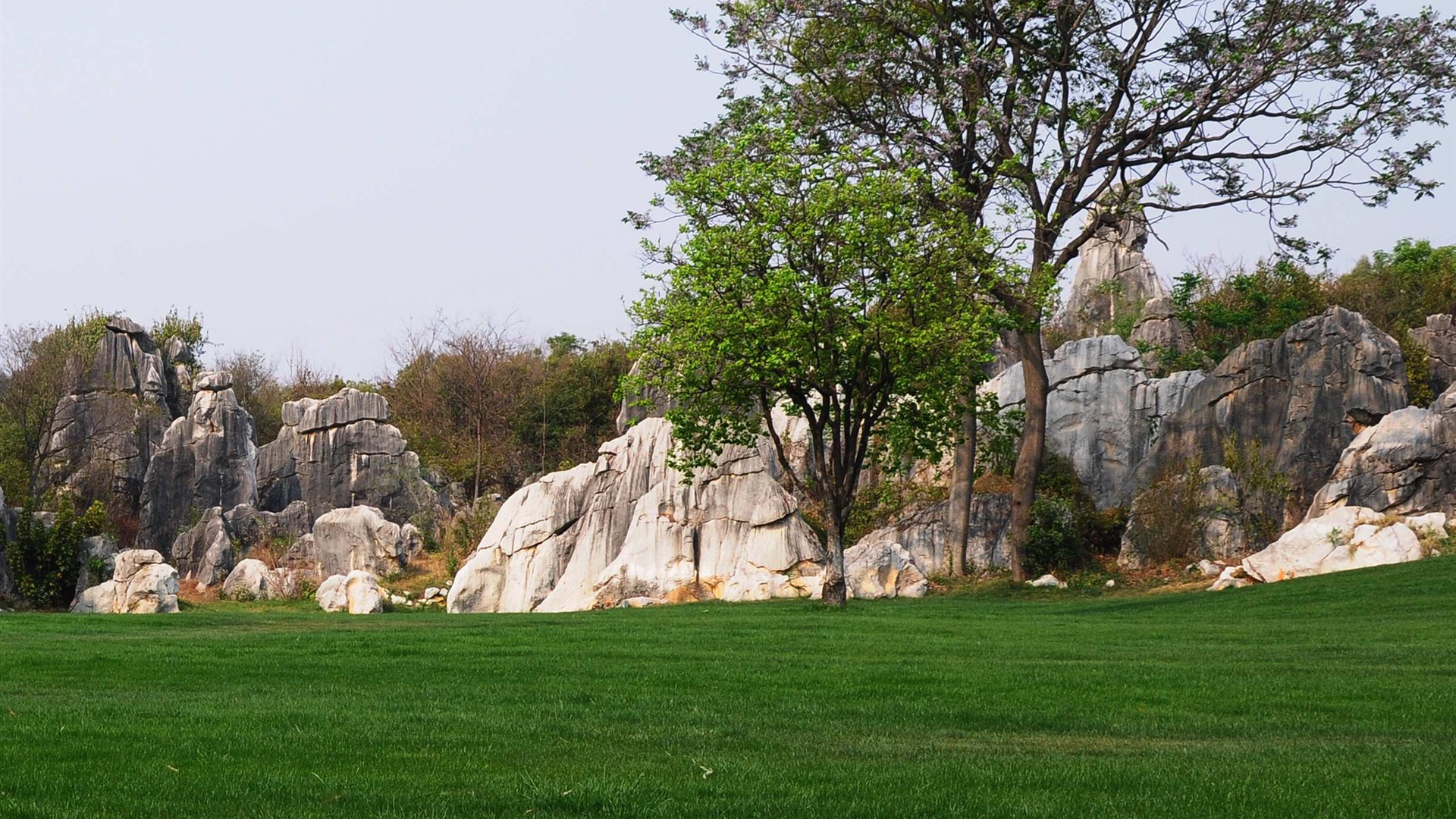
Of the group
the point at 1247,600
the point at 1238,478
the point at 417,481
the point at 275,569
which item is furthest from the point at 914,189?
the point at 417,481

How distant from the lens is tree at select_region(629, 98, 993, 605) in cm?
2839

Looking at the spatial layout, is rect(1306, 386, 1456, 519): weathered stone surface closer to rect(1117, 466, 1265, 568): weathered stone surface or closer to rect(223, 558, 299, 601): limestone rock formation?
rect(1117, 466, 1265, 568): weathered stone surface

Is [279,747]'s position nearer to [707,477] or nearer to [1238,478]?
[707,477]

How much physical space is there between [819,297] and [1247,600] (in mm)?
11459

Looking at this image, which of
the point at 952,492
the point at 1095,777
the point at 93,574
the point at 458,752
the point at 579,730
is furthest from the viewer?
the point at 93,574

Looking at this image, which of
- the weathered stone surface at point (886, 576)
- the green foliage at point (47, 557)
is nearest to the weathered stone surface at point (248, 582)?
the green foliage at point (47, 557)

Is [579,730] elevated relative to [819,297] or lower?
lower

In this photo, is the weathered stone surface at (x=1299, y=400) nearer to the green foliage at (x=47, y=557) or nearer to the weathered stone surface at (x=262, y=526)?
the weathered stone surface at (x=262, y=526)

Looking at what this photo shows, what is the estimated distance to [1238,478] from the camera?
40.9m

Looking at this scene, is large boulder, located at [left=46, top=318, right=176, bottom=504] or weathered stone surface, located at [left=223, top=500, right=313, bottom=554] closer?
weathered stone surface, located at [left=223, top=500, right=313, bottom=554]

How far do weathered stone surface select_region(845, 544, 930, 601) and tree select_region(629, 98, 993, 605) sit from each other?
6.94 m

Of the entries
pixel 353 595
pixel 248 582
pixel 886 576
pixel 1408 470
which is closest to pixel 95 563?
pixel 248 582

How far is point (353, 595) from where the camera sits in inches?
1531

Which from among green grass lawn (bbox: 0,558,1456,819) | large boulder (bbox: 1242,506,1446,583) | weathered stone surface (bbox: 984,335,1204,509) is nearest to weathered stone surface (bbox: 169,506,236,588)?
green grass lawn (bbox: 0,558,1456,819)
